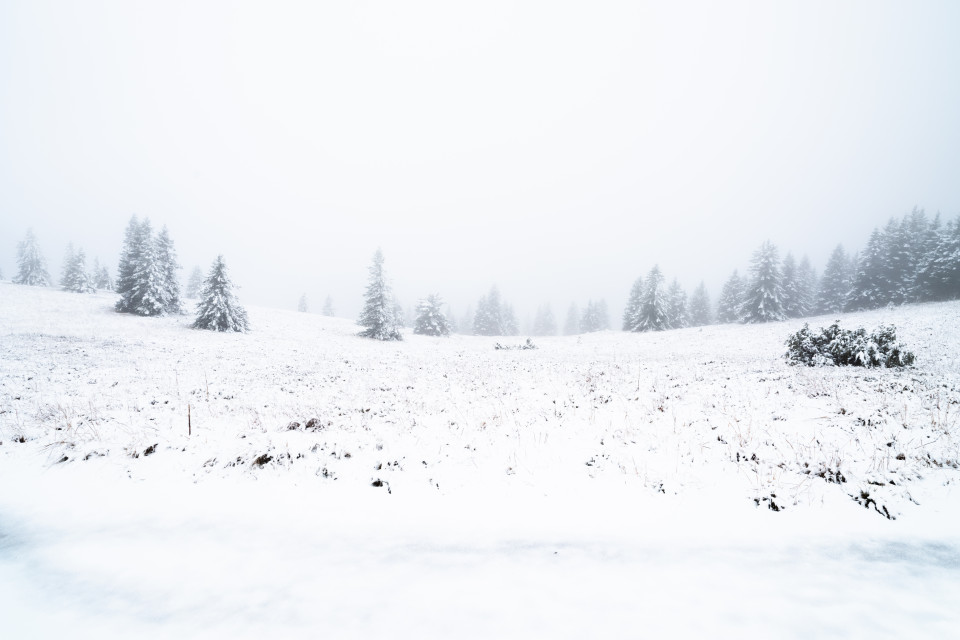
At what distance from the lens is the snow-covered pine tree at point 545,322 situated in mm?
80125

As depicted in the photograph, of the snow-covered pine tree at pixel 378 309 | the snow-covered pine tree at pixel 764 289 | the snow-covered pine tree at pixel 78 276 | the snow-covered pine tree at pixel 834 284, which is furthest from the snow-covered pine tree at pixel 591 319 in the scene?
the snow-covered pine tree at pixel 78 276

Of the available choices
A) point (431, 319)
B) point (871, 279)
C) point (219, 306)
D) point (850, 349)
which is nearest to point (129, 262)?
point (219, 306)

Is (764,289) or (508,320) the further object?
(508,320)

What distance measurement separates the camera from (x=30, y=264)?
1932 inches

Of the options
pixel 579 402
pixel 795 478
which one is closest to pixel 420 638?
pixel 795 478

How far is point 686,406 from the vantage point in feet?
26.7

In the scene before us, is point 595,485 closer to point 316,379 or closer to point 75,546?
point 75,546

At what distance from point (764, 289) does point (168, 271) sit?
57.7 meters

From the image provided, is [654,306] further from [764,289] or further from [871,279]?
[871,279]

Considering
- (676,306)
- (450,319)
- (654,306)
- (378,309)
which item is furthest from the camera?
(450,319)

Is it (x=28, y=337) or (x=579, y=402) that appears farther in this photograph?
(x=28, y=337)

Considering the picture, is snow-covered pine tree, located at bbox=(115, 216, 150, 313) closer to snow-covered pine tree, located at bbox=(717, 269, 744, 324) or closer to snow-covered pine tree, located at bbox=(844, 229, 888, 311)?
snow-covered pine tree, located at bbox=(717, 269, 744, 324)

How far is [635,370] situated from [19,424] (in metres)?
15.1

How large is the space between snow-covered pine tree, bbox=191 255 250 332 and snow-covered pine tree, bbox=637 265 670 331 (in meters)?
41.9
